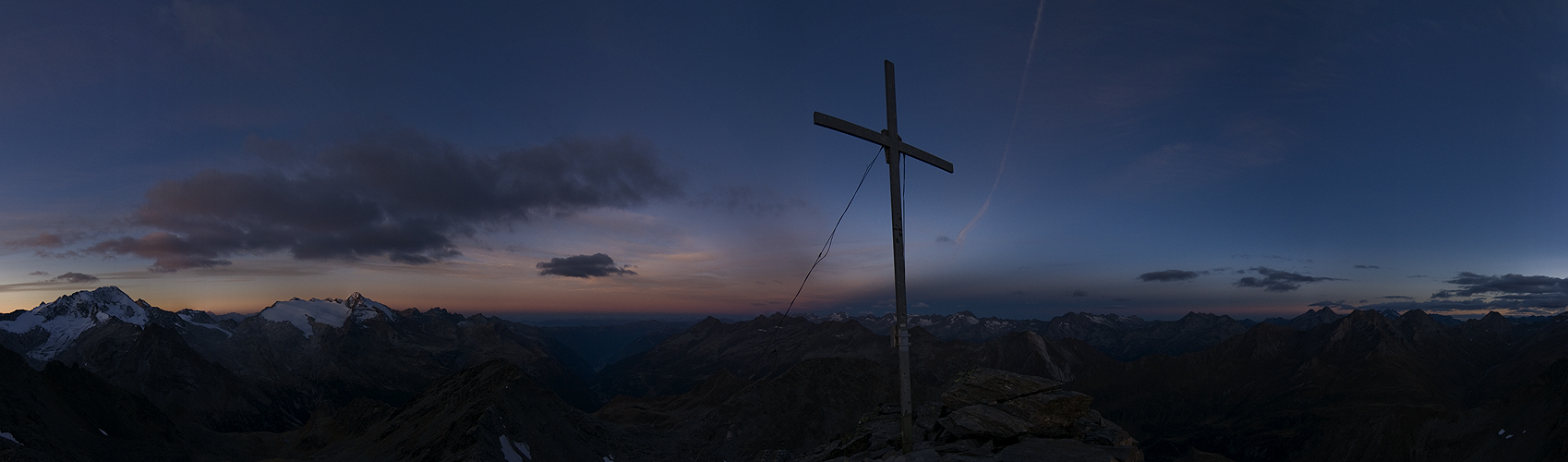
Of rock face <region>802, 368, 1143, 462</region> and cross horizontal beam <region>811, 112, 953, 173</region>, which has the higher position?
cross horizontal beam <region>811, 112, 953, 173</region>

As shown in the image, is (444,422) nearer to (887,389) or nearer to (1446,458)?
(887,389)

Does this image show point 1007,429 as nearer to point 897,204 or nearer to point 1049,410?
point 1049,410

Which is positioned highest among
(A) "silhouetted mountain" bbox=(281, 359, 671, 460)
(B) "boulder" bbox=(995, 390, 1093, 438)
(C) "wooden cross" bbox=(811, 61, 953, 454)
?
(C) "wooden cross" bbox=(811, 61, 953, 454)

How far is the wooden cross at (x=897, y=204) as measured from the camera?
14.1 m

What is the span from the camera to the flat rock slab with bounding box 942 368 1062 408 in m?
18.9

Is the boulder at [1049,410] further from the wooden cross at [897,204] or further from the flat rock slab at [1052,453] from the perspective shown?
the wooden cross at [897,204]

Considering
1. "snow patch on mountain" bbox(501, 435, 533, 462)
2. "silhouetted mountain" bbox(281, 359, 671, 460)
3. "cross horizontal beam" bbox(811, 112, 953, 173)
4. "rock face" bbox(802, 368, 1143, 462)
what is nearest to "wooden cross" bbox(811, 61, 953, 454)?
"cross horizontal beam" bbox(811, 112, 953, 173)

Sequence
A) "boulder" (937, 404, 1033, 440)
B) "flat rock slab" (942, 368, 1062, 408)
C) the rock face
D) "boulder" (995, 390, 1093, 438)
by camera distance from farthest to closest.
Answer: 1. "flat rock slab" (942, 368, 1062, 408)
2. "boulder" (995, 390, 1093, 438)
3. "boulder" (937, 404, 1033, 440)
4. the rock face

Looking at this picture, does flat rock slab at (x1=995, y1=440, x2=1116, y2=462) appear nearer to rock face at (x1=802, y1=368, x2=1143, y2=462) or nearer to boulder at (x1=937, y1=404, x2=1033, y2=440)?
rock face at (x1=802, y1=368, x2=1143, y2=462)

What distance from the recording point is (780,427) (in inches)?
4653

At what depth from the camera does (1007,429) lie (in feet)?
55.9

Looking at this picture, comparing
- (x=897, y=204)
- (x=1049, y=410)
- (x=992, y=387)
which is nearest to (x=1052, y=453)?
(x=1049, y=410)

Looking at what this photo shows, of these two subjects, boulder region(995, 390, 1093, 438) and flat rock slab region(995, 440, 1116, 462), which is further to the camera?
boulder region(995, 390, 1093, 438)

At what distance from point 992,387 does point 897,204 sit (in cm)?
860
